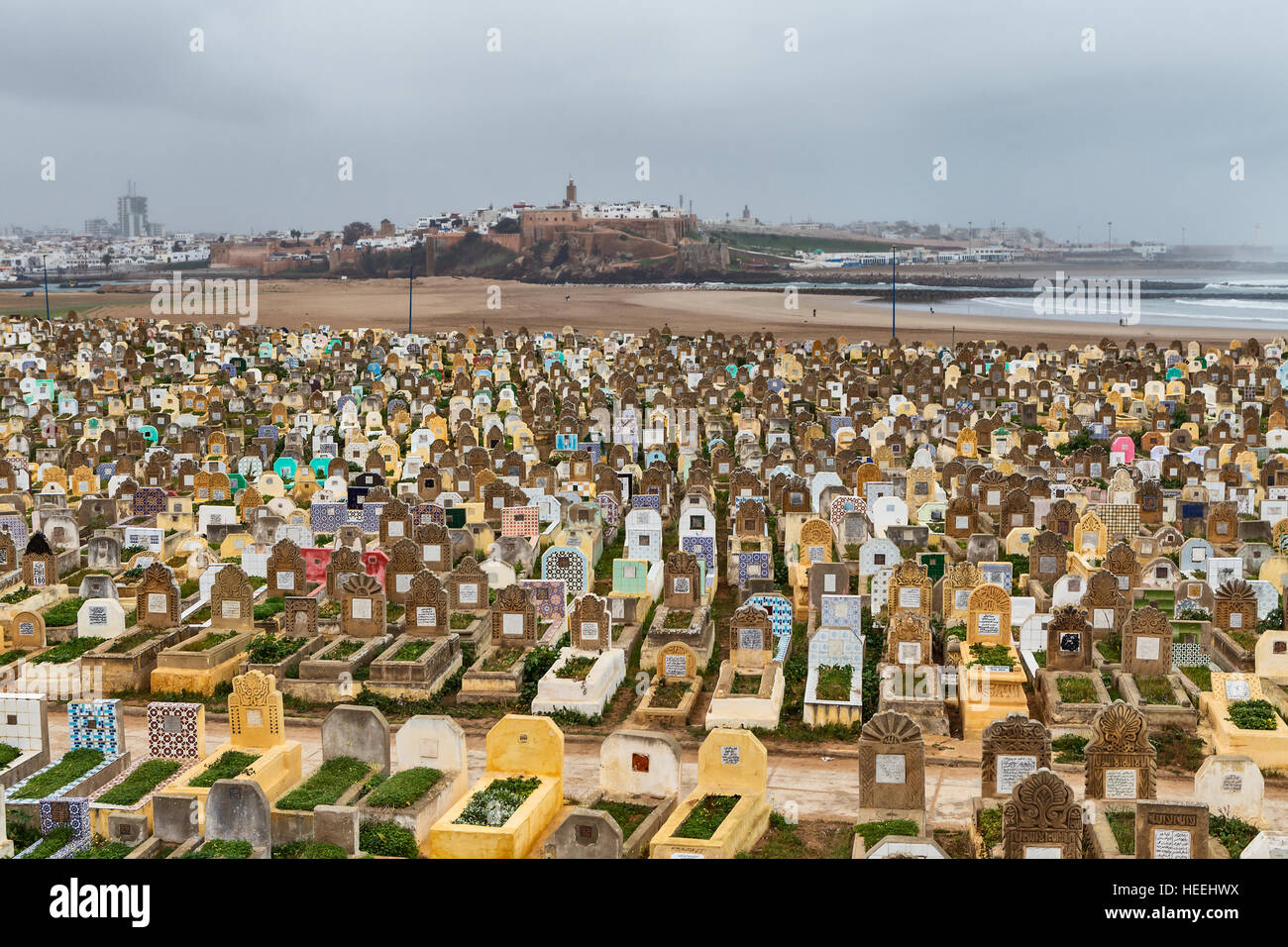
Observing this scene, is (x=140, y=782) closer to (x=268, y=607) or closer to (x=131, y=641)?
(x=131, y=641)

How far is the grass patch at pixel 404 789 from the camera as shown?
44.3 feet

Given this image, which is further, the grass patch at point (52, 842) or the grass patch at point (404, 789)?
the grass patch at point (404, 789)

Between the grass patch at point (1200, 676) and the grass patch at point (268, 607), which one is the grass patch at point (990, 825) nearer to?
the grass patch at point (1200, 676)

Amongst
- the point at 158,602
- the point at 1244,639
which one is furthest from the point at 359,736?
the point at 1244,639

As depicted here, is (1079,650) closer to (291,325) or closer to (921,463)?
(921,463)

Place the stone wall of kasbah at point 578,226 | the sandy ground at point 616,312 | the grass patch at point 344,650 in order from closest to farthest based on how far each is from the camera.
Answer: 1. the grass patch at point 344,650
2. the sandy ground at point 616,312
3. the stone wall of kasbah at point 578,226

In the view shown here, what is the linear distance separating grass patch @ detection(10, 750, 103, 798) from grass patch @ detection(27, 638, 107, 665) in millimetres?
4920

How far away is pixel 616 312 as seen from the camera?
3824 inches

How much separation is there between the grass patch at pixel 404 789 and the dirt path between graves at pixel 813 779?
1.67 meters

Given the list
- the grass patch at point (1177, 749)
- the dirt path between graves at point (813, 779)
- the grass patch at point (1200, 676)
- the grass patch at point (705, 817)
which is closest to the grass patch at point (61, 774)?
the dirt path between graves at point (813, 779)

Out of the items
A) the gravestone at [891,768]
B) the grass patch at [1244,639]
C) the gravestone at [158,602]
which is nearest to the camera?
the gravestone at [891,768]

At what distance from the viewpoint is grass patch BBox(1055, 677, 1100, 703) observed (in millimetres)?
17297
